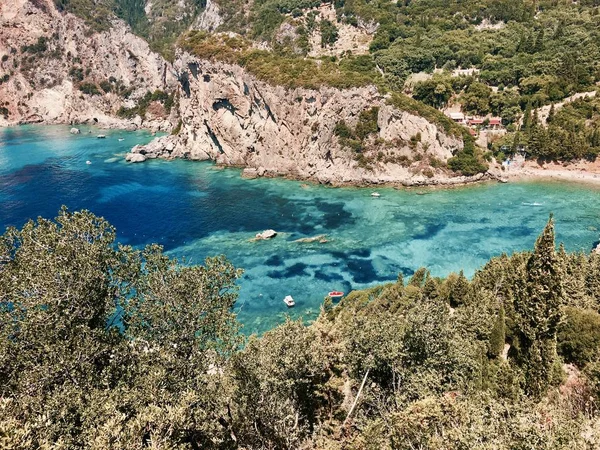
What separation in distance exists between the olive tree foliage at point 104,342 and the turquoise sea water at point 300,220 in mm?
24018

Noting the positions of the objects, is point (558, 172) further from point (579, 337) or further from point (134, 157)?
A: point (134, 157)

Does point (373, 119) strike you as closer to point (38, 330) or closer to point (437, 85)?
point (437, 85)

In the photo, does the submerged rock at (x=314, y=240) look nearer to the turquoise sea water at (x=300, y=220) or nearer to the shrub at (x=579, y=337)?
the turquoise sea water at (x=300, y=220)

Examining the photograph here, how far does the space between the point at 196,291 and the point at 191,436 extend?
556 centimetres

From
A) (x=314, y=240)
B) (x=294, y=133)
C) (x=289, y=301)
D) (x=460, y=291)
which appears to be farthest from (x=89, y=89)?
(x=460, y=291)

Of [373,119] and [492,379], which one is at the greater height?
[373,119]

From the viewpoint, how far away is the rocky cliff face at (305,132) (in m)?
81.9

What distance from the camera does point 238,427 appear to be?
16.5 metres

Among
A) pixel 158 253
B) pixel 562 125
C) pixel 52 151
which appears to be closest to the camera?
pixel 158 253

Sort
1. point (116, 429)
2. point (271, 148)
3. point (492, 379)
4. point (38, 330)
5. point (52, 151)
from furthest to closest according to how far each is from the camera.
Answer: point (52, 151), point (271, 148), point (492, 379), point (38, 330), point (116, 429)

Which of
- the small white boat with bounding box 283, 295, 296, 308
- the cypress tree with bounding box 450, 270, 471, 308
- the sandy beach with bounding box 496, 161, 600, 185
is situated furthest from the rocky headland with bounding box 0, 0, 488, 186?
the cypress tree with bounding box 450, 270, 471, 308

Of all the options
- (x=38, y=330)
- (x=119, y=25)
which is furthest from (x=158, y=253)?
(x=119, y=25)

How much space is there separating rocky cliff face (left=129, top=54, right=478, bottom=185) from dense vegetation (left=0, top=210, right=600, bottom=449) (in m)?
61.0

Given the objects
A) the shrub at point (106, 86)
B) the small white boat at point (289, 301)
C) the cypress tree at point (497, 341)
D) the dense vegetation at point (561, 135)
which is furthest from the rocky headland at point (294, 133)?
the cypress tree at point (497, 341)
